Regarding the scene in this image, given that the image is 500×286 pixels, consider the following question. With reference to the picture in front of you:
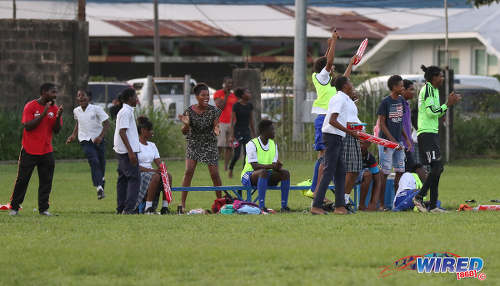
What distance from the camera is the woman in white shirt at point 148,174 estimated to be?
589 inches

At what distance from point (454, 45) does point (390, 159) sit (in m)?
28.8

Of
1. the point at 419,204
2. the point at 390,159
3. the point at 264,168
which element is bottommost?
the point at 419,204

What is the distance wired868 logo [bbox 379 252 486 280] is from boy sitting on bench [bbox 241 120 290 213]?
18.3ft

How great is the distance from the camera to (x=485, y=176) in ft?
71.6

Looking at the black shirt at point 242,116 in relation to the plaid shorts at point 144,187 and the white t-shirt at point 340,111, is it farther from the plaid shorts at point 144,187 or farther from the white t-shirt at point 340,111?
the white t-shirt at point 340,111

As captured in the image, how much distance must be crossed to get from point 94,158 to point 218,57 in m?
31.7

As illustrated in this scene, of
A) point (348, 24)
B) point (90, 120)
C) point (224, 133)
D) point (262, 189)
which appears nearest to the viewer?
point (262, 189)

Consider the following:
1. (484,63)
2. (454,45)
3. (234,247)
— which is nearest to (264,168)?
(234,247)

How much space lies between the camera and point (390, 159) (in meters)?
15.3

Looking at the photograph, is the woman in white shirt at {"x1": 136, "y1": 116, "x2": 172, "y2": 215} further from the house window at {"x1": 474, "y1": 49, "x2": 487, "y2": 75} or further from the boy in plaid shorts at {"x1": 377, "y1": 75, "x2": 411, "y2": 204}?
the house window at {"x1": 474, "y1": 49, "x2": 487, "y2": 75}

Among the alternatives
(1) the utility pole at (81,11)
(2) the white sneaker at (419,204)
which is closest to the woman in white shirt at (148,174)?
(2) the white sneaker at (419,204)

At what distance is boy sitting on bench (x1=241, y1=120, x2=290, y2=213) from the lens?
15117mm

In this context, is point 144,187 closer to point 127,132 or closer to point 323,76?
point 127,132

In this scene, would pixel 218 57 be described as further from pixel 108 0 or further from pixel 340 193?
pixel 340 193
